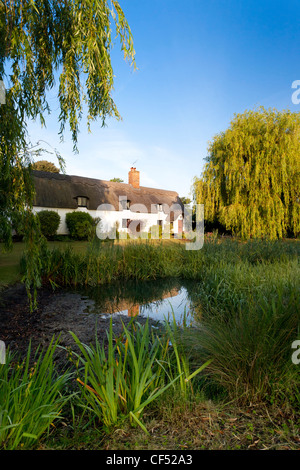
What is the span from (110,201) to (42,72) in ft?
68.5

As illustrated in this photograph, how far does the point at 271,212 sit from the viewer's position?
14375 millimetres

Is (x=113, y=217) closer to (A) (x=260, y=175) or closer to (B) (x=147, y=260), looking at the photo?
(A) (x=260, y=175)

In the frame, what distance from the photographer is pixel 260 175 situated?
14.2 m

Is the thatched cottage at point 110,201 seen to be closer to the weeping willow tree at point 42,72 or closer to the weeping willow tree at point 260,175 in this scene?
the weeping willow tree at point 260,175

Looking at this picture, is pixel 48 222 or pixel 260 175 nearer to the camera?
pixel 260 175

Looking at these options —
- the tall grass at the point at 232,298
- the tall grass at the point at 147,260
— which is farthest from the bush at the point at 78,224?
the tall grass at the point at 232,298

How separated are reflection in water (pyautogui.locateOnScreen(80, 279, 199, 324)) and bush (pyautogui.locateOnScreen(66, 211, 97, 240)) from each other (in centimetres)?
1170

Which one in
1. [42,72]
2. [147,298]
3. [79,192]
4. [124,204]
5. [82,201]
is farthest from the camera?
[124,204]

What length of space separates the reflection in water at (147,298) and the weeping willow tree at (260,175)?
706 cm

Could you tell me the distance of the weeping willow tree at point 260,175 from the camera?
14.1 metres

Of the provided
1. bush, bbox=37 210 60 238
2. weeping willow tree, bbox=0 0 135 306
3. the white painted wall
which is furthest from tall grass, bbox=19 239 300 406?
the white painted wall

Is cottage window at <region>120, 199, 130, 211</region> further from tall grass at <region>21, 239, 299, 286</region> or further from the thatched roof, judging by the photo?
tall grass at <region>21, 239, 299, 286</region>

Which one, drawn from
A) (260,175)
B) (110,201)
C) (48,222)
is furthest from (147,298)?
(110,201)
